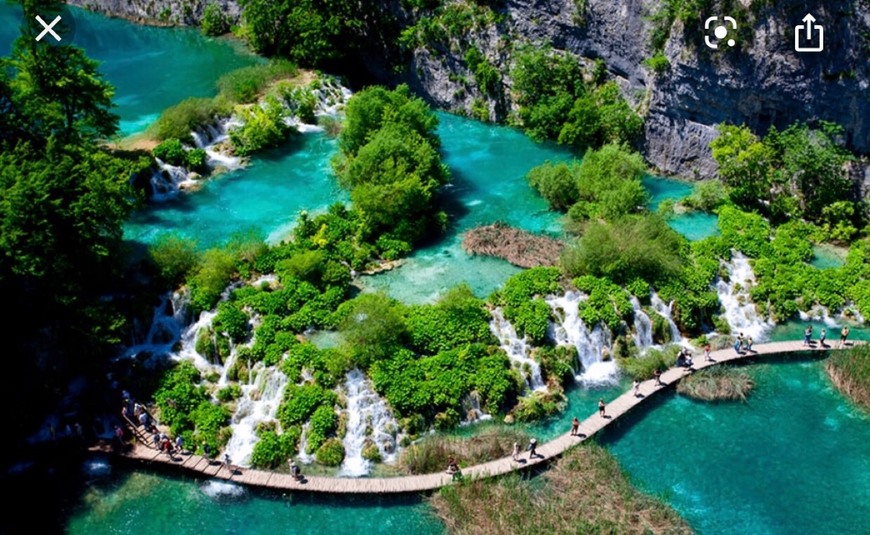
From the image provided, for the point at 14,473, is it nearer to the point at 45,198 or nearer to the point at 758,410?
the point at 45,198

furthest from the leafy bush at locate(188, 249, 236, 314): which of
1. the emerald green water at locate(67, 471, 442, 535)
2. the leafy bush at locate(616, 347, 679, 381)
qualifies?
the leafy bush at locate(616, 347, 679, 381)

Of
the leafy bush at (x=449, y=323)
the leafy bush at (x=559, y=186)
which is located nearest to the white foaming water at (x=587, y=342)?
the leafy bush at (x=449, y=323)

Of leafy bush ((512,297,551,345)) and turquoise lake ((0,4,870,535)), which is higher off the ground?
leafy bush ((512,297,551,345))

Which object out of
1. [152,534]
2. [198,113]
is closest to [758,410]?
[152,534]

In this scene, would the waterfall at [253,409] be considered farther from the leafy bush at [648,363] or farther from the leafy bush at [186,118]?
the leafy bush at [186,118]

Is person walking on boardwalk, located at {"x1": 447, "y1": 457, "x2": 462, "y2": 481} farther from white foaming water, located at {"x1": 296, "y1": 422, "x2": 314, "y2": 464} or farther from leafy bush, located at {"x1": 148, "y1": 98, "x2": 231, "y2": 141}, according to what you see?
leafy bush, located at {"x1": 148, "y1": 98, "x2": 231, "y2": 141}

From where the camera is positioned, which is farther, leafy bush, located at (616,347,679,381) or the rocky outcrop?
the rocky outcrop
